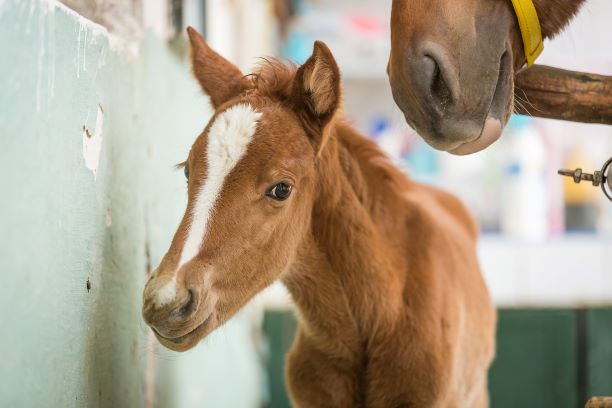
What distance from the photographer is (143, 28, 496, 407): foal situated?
130cm

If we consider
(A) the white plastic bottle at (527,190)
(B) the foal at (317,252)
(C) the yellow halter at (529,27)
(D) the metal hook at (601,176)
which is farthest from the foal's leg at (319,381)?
(A) the white plastic bottle at (527,190)

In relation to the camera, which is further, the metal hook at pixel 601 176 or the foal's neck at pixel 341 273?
the foal's neck at pixel 341 273

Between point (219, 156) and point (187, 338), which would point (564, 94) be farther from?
point (187, 338)

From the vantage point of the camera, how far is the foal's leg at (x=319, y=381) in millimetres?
1669

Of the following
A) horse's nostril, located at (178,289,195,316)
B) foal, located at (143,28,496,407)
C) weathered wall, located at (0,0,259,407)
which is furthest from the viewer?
foal, located at (143,28,496,407)

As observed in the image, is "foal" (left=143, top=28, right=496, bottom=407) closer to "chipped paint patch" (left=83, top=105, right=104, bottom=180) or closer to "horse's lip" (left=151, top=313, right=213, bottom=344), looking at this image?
"horse's lip" (left=151, top=313, right=213, bottom=344)

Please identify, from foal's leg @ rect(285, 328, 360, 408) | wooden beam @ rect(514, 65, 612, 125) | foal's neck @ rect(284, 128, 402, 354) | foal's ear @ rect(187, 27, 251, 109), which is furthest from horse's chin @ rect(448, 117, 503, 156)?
foal's leg @ rect(285, 328, 360, 408)

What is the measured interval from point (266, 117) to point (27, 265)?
605 millimetres

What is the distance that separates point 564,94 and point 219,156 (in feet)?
2.41

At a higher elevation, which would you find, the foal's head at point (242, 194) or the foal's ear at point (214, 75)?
the foal's ear at point (214, 75)

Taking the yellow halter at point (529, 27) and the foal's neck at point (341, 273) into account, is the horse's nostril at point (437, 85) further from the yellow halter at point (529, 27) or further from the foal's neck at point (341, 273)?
the foal's neck at point (341, 273)

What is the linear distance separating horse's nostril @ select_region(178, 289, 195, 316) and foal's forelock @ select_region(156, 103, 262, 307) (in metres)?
0.04

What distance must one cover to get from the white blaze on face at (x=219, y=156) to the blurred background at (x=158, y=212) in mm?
213

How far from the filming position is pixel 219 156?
1338mm
